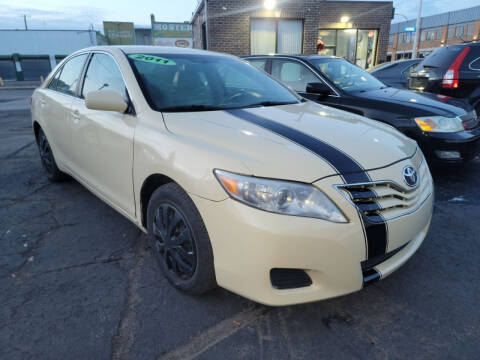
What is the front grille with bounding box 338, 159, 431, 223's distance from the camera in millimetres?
1720

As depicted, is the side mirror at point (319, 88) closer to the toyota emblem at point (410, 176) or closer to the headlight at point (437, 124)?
Result: the headlight at point (437, 124)

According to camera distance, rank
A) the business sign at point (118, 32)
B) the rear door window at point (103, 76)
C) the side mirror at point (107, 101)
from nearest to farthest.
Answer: the side mirror at point (107, 101) < the rear door window at point (103, 76) < the business sign at point (118, 32)

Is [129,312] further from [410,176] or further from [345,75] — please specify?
[345,75]

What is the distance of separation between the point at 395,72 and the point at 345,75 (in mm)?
3913

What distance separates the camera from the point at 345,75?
480 cm

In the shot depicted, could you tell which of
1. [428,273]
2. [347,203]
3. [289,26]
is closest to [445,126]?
[428,273]

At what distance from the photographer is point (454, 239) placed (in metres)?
2.85

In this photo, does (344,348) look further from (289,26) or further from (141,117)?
(289,26)

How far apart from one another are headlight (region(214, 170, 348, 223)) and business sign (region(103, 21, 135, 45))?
43.0 m

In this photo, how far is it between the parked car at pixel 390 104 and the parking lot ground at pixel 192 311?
3.88 feet

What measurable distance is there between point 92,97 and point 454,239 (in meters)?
3.00

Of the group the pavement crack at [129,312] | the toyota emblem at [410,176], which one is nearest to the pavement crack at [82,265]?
the pavement crack at [129,312]

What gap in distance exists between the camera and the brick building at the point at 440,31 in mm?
54531

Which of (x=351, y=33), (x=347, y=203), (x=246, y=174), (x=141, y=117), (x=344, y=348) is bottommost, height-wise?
(x=344, y=348)
